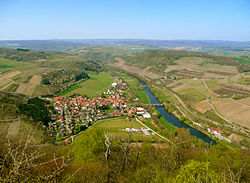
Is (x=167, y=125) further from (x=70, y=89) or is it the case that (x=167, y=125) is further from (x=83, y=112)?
(x=70, y=89)

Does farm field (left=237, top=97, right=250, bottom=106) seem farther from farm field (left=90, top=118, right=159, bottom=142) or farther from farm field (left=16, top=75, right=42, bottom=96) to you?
farm field (left=16, top=75, right=42, bottom=96)

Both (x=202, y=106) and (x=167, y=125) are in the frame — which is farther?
(x=202, y=106)

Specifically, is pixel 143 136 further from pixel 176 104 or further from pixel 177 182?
pixel 176 104

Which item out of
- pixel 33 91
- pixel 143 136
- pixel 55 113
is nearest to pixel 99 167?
pixel 143 136

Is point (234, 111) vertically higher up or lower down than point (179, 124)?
higher up

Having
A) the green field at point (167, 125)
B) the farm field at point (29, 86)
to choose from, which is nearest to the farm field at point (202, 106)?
the green field at point (167, 125)

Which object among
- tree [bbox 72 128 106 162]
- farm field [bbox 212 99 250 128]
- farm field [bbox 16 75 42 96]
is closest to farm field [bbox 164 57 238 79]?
farm field [bbox 212 99 250 128]

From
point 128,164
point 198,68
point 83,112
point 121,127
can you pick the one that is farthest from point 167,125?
point 198,68
